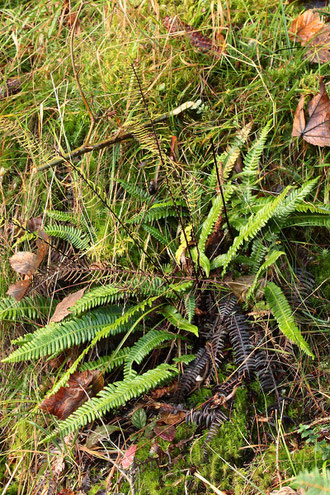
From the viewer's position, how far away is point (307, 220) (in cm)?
241

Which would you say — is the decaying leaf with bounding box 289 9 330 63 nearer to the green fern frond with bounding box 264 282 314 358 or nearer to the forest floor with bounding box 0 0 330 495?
the forest floor with bounding box 0 0 330 495

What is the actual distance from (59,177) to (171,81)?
99 cm

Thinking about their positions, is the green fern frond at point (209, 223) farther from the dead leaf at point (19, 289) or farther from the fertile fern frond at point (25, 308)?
the dead leaf at point (19, 289)

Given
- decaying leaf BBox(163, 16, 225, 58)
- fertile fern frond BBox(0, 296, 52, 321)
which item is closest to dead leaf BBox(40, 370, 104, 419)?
fertile fern frond BBox(0, 296, 52, 321)

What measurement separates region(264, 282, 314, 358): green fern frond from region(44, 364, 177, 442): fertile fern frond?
575 mm

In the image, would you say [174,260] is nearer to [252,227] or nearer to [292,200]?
[252,227]

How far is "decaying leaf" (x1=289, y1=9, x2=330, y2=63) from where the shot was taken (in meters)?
2.71

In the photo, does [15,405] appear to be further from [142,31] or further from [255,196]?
[142,31]

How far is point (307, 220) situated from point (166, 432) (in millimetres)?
Result: 1296

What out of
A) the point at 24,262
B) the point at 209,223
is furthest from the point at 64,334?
the point at 209,223

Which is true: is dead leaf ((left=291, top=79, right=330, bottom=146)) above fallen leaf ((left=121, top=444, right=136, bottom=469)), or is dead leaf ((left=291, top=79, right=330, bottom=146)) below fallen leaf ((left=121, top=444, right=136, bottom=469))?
above

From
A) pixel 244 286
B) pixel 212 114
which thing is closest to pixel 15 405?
pixel 244 286

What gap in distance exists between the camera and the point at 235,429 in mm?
2115

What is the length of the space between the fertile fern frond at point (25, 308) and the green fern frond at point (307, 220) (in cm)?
144
